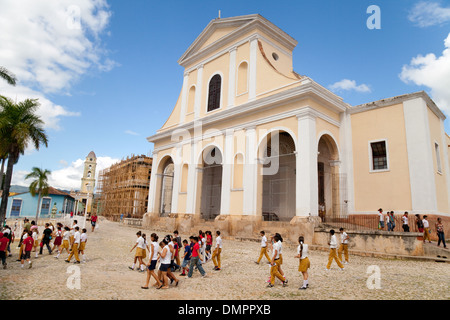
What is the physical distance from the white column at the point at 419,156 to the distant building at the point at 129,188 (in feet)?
102

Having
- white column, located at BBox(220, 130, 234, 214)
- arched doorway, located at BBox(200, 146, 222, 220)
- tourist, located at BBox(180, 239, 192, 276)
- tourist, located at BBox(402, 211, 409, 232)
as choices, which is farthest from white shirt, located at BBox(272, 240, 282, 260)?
arched doorway, located at BBox(200, 146, 222, 220)

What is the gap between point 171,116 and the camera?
2534 centimetres

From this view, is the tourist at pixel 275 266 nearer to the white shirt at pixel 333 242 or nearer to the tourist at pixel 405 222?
the white shirt at pixel 333 242

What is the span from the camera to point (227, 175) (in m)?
18.6

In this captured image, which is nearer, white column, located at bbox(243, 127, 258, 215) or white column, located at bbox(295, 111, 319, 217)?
white column, located at bbox(295, 111, 319, 217)

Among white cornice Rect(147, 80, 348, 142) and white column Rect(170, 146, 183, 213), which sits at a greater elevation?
white cornice Rect(147, 80, 348, 142)

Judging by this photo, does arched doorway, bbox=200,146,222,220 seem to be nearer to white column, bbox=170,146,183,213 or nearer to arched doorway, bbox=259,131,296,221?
white column, bbox=170,146,183,213

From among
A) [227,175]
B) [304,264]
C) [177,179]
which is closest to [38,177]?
[177,179]

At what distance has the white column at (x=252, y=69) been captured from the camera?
18680 millimetres

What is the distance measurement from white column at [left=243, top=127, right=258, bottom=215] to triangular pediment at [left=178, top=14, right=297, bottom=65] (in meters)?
7.18

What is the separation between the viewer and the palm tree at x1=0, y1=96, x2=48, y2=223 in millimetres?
19203
